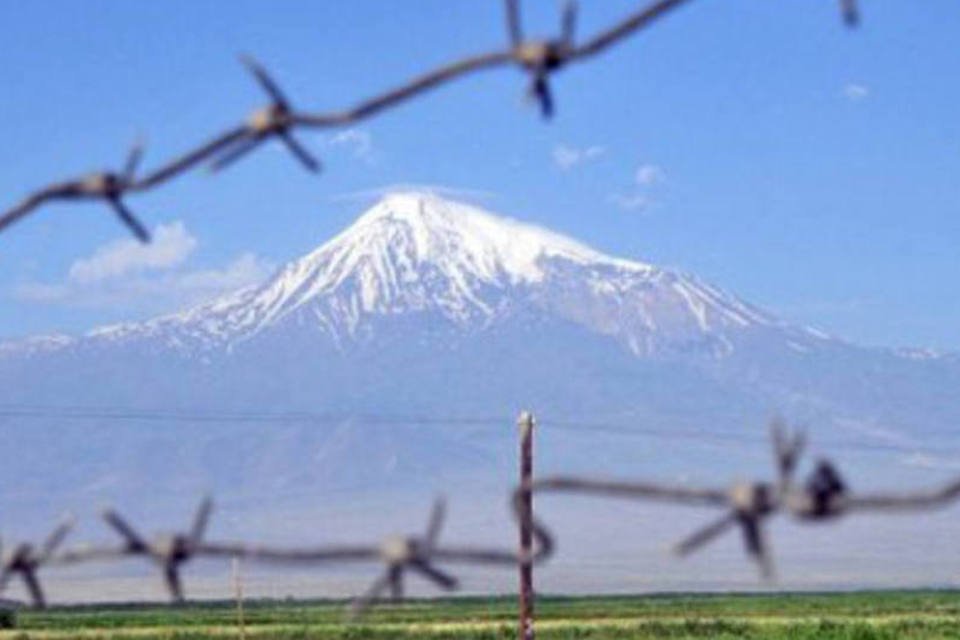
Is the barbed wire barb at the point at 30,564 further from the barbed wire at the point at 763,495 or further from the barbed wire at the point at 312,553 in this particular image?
the barbed wire at the point at 763,495

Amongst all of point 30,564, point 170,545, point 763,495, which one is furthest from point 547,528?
point 30,564

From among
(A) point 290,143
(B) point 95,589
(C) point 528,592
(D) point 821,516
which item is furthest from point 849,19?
(B) point 95,589

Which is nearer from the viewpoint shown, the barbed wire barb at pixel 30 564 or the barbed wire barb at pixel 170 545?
the barbed wire barb at pixel 170 545

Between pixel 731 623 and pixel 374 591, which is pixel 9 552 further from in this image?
pixel 731 623

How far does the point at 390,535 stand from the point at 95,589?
176865 mm

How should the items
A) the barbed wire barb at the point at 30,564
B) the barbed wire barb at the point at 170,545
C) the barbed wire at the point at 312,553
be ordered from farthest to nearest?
the barbed wire barb at the point at 30,564 < the barbed wire barb at the point at 170,545 < the barbed wire at the point at 312,553

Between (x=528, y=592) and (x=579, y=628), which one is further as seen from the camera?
(x=579, y=628)

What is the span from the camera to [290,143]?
171 cm

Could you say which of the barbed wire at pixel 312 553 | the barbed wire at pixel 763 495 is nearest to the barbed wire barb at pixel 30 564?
the barbed wire at pixel 312 553

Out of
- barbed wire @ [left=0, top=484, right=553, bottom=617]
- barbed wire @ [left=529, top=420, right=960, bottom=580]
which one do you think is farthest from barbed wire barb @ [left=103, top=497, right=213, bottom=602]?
barbed wire @ [left=529, top=420, right=960, bottom=580]

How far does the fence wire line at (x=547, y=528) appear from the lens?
1453mm

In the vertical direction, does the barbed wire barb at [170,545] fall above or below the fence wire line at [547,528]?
above

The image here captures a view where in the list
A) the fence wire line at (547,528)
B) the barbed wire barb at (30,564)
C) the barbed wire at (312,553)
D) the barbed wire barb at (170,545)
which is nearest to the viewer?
the fence wire line at (547,528)

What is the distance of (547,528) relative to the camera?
1.60 meters
